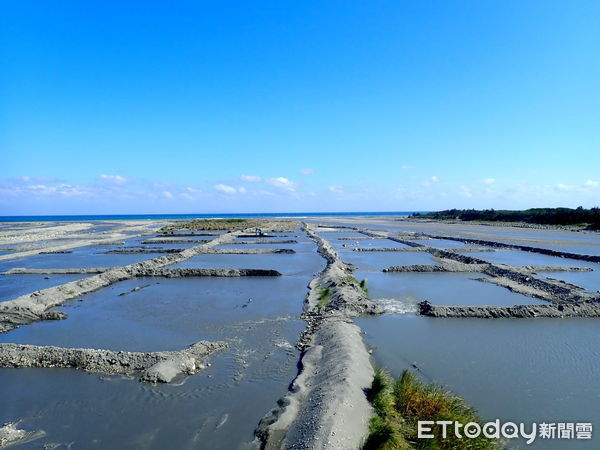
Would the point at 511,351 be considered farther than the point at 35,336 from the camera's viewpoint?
No

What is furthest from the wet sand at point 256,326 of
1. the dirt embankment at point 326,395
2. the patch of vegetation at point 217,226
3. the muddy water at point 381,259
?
the patch of vegetation at point 217,226

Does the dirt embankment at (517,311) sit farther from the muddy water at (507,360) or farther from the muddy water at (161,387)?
the muddy water at (161,387)

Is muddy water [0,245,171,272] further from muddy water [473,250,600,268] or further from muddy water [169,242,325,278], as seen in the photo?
muddy water [473,250,600,268]

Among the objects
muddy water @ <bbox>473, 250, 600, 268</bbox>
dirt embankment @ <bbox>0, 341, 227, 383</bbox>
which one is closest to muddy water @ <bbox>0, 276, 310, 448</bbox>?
dirt embankment @ <bbox>0, 341, 227, 383</bbox>

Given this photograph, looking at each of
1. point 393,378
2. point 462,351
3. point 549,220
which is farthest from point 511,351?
point 549,220

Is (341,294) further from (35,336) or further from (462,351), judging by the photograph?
(35,336)
